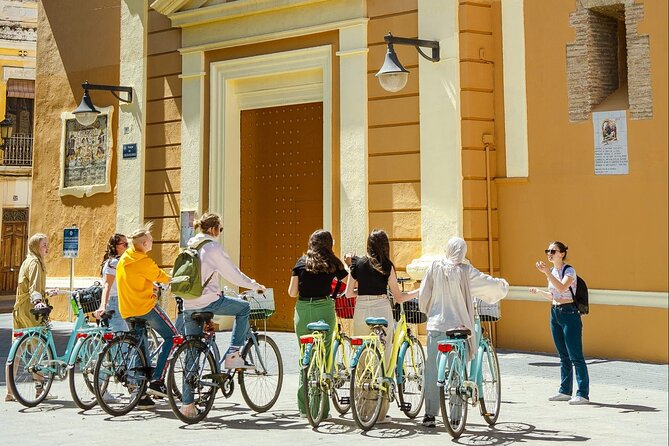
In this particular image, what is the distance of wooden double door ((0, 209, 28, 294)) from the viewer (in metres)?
31.7

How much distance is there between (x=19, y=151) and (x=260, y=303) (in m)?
23.9

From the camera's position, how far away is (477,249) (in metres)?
13.1

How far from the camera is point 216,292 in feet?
27.4

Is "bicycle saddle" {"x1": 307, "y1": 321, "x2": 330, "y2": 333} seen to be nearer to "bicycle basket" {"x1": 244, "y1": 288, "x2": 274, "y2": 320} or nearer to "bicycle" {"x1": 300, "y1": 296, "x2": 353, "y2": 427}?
"bicycle" {"x1": 300, "y1": 296, "x2": 353, "y2": 427}

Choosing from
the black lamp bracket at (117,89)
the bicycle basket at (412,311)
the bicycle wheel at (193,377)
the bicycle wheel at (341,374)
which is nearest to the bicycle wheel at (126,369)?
the bicycle wheel at (193,377)

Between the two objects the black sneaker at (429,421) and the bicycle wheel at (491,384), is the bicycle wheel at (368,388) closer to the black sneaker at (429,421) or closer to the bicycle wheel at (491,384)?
the black sneaker at (429,421)

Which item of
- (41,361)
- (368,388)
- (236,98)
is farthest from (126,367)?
(236,98)

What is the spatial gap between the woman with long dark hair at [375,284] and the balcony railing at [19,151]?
78.2ft

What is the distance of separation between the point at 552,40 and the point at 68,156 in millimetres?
10088

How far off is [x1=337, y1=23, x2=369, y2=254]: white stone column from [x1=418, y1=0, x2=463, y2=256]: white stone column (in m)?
1.05

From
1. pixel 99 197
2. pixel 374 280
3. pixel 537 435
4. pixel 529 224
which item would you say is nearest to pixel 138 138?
pixel 99 197

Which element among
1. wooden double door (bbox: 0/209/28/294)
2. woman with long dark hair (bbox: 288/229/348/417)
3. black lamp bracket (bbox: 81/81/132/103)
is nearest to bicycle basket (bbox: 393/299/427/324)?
woman with long dark hair (bbox: 288/229/348/417)

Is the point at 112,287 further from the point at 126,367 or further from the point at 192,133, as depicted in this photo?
the point at 192,133

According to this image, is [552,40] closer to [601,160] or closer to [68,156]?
[601,160]
